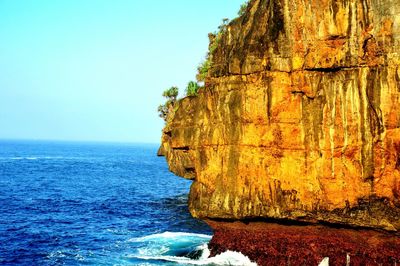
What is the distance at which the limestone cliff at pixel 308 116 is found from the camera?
25734 mm

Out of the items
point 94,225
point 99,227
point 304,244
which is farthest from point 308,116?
point 94,225

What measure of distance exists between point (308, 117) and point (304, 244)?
27.4 feet

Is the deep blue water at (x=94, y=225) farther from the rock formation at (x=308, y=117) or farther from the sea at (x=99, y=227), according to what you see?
the rock formation at (x=308, y=117)

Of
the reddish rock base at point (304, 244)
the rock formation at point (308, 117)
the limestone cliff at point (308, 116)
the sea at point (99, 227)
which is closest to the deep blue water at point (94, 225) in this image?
the sea at point (99, 227)

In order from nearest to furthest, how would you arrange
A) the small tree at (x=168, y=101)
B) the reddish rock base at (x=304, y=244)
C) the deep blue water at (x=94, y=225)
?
the reddish rock base at (x=304, y=244), the deep blue water at (x=94, y=225), the small tree at (x=168, y=101)

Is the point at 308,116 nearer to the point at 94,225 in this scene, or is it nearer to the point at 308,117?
the point at 308,117

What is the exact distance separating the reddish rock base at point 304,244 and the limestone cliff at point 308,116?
1153 millimetres

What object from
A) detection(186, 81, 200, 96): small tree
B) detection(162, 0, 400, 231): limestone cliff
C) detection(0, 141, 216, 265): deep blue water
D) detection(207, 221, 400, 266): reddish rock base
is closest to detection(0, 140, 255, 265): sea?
detection(0, 141, 216, 265): deep blue water

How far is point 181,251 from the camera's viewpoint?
3603cm

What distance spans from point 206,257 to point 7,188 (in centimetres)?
4781

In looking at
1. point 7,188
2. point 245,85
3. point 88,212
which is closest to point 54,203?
point 88,212

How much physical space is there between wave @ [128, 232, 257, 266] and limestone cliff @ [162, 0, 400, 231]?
10.2 ft

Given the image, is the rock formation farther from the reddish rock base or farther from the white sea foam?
the white sea foam

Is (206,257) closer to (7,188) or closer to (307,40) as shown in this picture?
(307,40)
